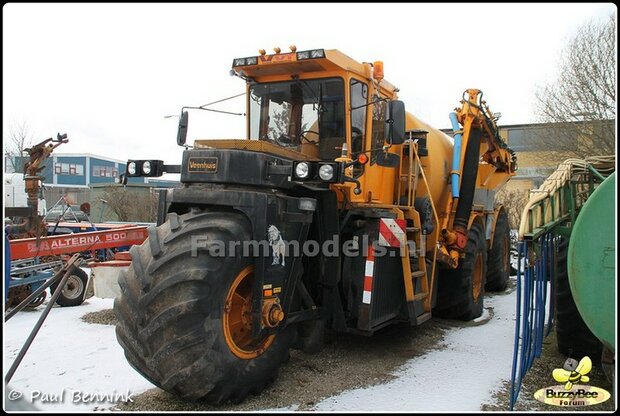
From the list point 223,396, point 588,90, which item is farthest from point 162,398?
point 588,90

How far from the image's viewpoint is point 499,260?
29.1 feet

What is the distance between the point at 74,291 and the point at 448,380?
561cm

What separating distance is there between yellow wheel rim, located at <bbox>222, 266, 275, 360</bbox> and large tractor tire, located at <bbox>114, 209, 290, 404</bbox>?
0.02 meters

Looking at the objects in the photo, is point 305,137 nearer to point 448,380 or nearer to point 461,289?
point 448,380

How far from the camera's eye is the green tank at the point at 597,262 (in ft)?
11.4

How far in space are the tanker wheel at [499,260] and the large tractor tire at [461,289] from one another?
5.72ft

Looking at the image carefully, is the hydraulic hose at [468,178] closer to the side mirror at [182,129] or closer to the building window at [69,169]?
the side mirror at [182,129]

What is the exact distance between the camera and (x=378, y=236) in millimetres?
4934

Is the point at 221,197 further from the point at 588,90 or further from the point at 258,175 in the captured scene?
the point at 588,90

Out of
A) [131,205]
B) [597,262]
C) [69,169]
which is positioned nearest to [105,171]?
[69,169]

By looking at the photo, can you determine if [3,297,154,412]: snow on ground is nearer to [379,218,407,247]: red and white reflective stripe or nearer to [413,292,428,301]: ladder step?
[379,218,407,247]: red and white reflective stripe

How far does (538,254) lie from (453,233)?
2369 mm

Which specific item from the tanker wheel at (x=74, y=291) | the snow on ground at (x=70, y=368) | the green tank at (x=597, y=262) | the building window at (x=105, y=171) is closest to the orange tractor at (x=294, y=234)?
the snow on ground at (x=70, y=368)

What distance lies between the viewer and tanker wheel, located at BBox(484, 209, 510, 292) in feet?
29.2
